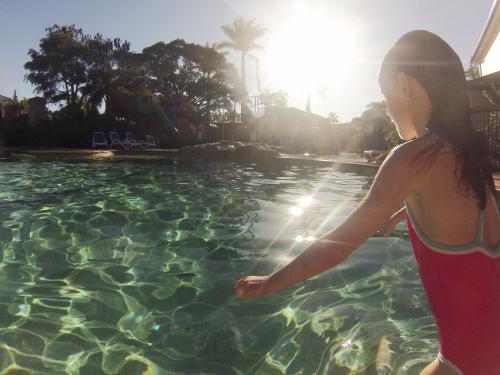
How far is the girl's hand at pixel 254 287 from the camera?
112cm

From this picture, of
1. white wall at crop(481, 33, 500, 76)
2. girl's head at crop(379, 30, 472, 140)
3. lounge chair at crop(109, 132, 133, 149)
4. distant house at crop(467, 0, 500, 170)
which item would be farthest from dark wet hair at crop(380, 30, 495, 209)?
lounge chair at crop(109, 132, 133, 149)

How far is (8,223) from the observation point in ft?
16.7

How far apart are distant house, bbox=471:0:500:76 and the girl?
1512cm

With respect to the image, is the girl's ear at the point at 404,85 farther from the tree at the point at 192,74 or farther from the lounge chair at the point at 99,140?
the tree at the point at 192,74

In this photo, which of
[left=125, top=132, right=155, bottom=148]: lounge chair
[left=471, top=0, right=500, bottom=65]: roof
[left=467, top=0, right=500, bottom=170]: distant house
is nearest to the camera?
[left=467, top=0, right=500, bottom=170]: distant house

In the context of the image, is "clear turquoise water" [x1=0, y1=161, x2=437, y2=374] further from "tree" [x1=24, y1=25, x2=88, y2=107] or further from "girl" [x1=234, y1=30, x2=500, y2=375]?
"tree" [x1=24, y1=25, x2=88, y2=107]

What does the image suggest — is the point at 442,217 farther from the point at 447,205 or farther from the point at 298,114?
the point at 298,114

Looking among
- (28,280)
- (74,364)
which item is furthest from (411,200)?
(28,280)

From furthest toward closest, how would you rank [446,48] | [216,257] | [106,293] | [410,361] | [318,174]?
[318,174] < [216,257] < [106,293] < [410,361] < [446,48]

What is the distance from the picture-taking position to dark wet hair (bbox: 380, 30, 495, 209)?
3.66ft

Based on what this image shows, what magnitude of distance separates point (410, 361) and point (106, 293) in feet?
7.21

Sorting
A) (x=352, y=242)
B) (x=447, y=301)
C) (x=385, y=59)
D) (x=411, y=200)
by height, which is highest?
(x=385, y=59)

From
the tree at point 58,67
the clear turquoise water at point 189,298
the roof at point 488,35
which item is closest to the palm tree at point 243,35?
the tree at point 58,67

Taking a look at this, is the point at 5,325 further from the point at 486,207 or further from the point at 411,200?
the point at 486,207
